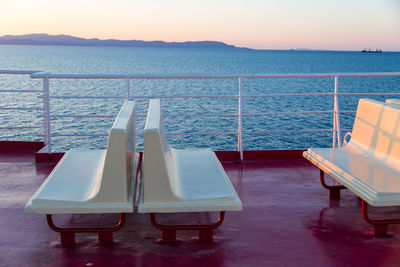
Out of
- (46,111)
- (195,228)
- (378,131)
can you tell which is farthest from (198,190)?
(46,111)

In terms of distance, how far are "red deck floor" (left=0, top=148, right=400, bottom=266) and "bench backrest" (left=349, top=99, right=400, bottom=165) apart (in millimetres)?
450

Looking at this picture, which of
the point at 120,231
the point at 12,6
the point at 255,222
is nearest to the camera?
the point at 120,231

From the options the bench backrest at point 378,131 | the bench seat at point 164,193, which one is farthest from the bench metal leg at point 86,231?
the bench backrest at point 378,131

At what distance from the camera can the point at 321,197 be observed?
12.4ft

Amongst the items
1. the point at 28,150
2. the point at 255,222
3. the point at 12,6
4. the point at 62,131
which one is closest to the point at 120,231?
the point at 255,222

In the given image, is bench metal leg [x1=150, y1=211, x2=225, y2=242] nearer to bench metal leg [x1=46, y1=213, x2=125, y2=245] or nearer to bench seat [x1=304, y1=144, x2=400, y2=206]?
bench metal leg [x1=46, y1=213, x2=125, y2=245]

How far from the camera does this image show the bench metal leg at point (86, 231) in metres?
2.76

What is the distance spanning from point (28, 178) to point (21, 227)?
130cm

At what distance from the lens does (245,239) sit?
115 inches

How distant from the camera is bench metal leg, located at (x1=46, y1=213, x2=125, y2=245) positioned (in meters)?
2.76

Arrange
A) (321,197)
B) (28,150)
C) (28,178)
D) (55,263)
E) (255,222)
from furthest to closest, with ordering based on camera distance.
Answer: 1. (28,150)
2. (28,178)
3. (321,197)
4. (255,222)
5. (55,263)

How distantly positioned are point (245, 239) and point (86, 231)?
0.99m

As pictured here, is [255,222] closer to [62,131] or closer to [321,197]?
[321,197]

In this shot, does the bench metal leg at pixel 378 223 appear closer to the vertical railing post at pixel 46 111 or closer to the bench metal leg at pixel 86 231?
the bench metal leg at pixel 86 231
